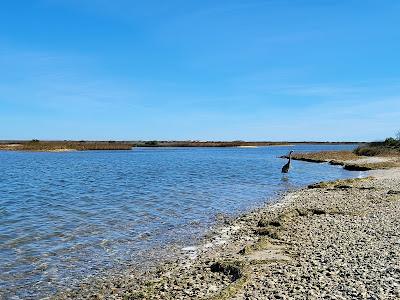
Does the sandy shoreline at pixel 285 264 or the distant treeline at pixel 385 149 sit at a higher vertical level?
the distant treeline at pixel 385 149

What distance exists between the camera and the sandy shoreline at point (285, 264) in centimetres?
925

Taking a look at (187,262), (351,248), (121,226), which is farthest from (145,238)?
(351,248)

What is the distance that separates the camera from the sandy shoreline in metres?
9.25

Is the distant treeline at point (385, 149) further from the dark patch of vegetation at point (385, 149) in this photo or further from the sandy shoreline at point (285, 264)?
the sandy shoreline at point (285, 264)

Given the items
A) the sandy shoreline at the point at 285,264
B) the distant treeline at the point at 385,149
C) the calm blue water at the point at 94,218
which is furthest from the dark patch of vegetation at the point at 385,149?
the sandy shoreline at the point at 285,264

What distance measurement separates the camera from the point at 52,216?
798 inches

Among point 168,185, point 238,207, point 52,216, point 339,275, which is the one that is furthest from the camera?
point 168,185

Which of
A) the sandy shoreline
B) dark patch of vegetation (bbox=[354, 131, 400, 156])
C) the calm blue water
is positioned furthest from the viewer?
dark patch of vegetation (bbox=[354, 131, 400, 156])

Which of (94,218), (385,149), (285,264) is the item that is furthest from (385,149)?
(285,264)

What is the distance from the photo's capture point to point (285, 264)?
1130 centimetres

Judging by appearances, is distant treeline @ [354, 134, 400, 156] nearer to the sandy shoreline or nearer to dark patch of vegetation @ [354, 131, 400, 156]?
dark patch of vegetation @ [354, 131, 400, 156]

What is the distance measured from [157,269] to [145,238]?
4207 mm

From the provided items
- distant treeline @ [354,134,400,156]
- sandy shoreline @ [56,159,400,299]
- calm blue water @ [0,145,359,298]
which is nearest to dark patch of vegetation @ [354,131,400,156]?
distant treeline @ [354,134,400,156]

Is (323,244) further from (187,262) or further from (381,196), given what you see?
(381,196)
